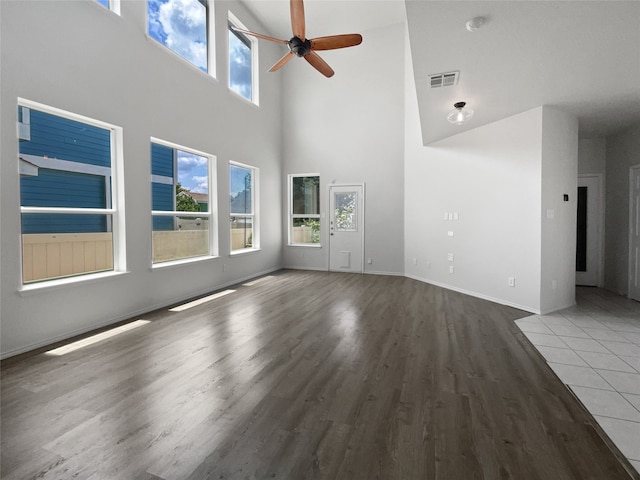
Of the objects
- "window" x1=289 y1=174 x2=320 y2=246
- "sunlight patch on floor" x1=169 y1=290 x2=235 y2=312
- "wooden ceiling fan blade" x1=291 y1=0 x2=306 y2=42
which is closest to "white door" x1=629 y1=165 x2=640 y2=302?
"wooden ceiling fan blade" x1=291 y1=0 x2=306 y2=42

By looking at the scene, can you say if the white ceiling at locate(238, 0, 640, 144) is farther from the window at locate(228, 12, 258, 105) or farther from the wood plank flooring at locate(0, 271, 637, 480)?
the window at locate(228, 12, 258, 105)

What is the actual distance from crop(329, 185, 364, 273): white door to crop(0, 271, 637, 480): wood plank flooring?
3.77 metres

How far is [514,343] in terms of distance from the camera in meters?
3.01

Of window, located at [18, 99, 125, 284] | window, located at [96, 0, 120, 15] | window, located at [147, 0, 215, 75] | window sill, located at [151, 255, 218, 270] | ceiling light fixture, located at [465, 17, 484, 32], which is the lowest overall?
window sill, located at [151, 255, 218, 270]

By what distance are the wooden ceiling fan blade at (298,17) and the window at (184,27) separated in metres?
2.02

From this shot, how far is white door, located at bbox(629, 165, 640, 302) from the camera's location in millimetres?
4621

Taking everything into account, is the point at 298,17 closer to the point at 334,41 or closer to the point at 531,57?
the point at 334,41

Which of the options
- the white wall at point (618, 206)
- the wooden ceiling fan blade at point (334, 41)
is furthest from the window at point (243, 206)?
the white wall at point (618, 206)

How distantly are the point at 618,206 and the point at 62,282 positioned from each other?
7.74 m

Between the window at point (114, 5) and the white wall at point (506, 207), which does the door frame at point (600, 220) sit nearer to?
the white wall at point (506, 207)

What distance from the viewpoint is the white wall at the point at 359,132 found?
6.78 metres

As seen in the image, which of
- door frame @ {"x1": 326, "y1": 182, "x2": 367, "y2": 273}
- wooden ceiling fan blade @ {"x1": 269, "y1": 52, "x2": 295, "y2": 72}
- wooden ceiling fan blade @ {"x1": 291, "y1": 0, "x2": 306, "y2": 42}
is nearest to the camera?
wooden ceiling fan blade @ {"x1": 291, "y1": 0, "x2": 306, "y2": 42}

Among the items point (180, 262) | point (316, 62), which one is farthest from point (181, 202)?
point (316, 62)

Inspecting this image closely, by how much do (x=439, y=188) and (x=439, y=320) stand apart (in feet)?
9.13
